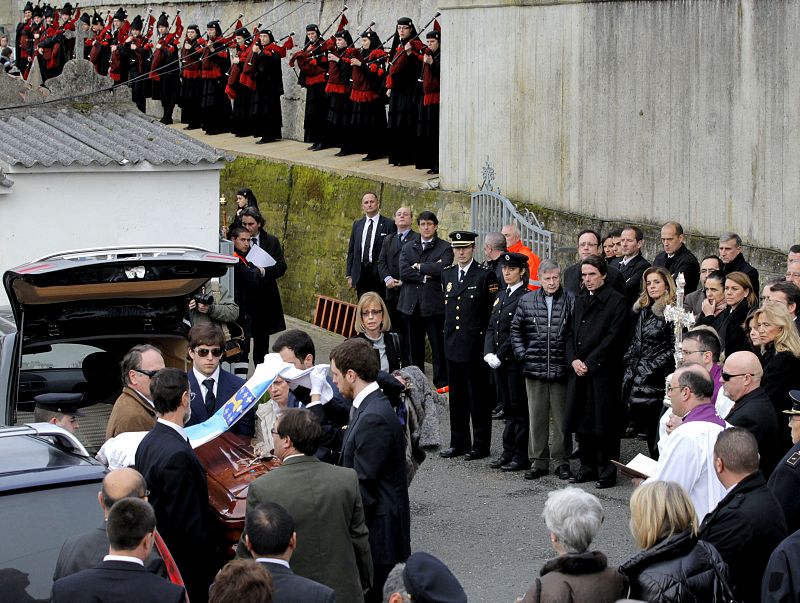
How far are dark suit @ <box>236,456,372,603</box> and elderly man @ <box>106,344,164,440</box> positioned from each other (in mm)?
1269

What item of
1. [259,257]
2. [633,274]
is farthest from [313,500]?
[259,257]

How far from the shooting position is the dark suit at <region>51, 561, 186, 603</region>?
4.67 metres

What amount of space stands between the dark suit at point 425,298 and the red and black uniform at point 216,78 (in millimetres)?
10964

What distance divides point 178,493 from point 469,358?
4924mm

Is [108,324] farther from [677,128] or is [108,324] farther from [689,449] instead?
[677,128]

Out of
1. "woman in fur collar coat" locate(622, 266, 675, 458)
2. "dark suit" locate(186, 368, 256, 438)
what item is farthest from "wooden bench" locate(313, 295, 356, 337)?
"dark suit" locate(186, 368, 256, 438)

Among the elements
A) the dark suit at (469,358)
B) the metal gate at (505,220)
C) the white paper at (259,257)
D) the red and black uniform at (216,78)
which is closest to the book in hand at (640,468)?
the dark suit at (469,358)

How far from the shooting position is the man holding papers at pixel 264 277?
13.1 meters

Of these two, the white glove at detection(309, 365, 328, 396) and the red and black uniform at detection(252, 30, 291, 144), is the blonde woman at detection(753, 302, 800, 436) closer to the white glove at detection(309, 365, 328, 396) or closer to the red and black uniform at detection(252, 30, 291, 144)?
the white glove at detection(309, 365, 328, 396)

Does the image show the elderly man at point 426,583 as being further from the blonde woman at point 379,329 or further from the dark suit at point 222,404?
the blonde woman at point 379,329

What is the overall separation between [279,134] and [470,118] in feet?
22.9

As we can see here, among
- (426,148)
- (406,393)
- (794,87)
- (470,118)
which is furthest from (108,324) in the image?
(426,148)

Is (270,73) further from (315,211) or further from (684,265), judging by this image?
(684,265)

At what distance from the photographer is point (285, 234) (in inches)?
725
